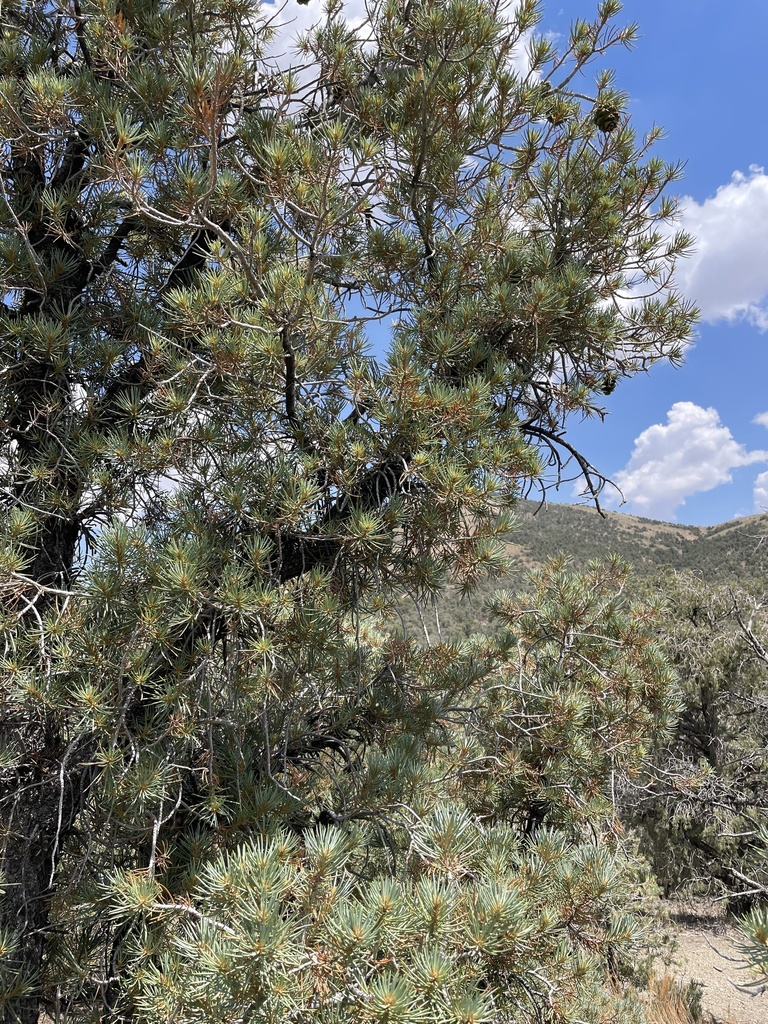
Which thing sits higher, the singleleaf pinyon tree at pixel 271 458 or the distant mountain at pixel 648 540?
the distant mountain at pixel 648 540

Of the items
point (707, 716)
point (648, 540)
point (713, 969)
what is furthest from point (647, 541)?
point (713, 969)

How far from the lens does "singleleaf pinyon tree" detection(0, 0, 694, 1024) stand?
158 centimetres

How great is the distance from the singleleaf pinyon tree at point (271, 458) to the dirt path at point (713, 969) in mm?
5169

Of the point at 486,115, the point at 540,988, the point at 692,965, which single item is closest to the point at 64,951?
the point at 540,988

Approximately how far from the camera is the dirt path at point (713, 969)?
690cm

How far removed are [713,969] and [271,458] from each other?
33.6ft

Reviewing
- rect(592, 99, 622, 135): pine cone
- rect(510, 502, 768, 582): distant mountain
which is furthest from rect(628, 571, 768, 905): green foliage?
rect(510, 502, 768, 582): distant mountain

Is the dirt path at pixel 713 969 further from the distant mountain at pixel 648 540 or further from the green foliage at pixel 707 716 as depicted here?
the distant mountain at pixel 648 540

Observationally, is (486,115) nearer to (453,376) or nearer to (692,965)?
(453,376)

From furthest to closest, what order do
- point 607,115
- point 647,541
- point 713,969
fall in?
point 647,541 < point 713,969 < point 607,115

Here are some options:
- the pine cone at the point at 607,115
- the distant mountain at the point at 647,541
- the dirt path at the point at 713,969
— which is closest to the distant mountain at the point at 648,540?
the distant mountain at the point at 647,541

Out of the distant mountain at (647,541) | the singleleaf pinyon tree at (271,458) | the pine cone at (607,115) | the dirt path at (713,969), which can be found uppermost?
the distant mountain at (647,541)

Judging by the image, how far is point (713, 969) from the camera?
27.7ft

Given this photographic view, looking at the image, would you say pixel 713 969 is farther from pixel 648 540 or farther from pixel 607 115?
pixel 648 540
